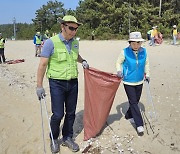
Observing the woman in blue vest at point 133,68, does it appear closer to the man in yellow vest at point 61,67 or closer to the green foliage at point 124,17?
the man in yellow vest at point 61,67

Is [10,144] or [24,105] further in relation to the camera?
[24,105]

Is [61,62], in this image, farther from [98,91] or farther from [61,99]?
[98,91]

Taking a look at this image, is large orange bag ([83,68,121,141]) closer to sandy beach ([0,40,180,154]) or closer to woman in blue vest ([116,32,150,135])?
woman in blue vest ([116,32,150,135])

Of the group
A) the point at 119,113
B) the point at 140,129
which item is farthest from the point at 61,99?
the point at 119,113

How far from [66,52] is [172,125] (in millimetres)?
2703

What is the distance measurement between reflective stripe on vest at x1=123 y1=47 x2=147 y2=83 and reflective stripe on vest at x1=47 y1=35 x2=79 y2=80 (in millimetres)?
1087

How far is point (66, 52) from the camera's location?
14.6ft

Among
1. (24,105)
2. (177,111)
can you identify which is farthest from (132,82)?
(24,105)

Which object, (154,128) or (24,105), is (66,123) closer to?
(154,128)

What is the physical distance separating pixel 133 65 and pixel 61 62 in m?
1.38

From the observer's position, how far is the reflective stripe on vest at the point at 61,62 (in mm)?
4375

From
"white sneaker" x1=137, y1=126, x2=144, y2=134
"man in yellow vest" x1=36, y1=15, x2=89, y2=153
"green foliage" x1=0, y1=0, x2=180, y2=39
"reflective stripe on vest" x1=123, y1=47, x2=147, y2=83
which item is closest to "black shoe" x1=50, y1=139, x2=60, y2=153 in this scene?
"man in yellow vest" x1=36, y1=15, x2=89, y2=153

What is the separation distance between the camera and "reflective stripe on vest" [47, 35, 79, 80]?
14.4 feet

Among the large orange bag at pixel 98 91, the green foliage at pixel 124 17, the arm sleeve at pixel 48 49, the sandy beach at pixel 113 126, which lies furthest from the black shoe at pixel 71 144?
the green foliage at pixel 124 17
